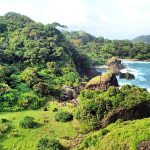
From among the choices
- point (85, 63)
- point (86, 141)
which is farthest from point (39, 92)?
point (85, 63)

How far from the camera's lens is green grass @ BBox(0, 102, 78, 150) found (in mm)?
47656

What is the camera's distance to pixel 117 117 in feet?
163

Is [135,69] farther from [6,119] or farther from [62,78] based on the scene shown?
[6,119]

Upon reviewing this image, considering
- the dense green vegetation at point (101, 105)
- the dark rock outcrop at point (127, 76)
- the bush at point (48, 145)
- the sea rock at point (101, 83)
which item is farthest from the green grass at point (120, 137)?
the dark rock outcrop at point (127, 76)

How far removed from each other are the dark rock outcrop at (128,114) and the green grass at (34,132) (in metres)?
4.26

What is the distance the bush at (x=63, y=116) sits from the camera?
176ft

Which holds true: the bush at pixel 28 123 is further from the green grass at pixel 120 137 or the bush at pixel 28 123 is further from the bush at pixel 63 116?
the green grass at pixel 120 137

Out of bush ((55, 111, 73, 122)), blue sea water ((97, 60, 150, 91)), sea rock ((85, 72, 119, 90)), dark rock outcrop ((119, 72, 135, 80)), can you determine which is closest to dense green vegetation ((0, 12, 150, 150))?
bush ((55, 111, 73, 122))

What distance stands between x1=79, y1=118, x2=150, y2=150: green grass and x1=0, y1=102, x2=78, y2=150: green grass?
4.71 meters

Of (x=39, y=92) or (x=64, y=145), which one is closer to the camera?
(x=64, y=145)

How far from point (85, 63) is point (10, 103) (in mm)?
43643

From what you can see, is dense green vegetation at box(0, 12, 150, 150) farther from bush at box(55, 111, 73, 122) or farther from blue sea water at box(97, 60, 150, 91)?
blue sea water at box(97, 60, 150, 91)

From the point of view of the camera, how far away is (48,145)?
45438mm

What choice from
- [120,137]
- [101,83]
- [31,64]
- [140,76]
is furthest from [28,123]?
[140,76]
